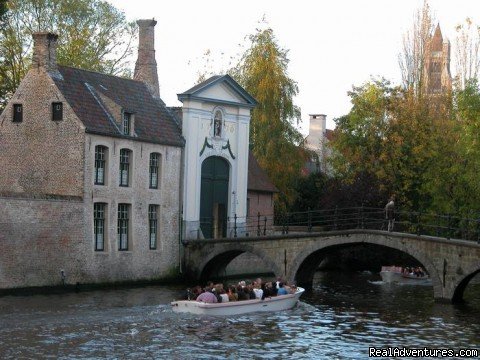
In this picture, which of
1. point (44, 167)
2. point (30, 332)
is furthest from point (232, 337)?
point (44, 167)

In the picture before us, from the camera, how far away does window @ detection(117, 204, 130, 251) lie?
38.5 metres

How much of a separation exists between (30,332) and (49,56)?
1472cm

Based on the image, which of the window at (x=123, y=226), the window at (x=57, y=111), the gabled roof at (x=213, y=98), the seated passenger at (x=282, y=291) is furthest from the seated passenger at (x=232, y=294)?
the gabled roof at (x=213, y=98)

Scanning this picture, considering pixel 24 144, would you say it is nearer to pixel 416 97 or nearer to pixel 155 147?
pixel 155 147

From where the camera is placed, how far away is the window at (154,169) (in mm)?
40219

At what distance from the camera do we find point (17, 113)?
3838cm

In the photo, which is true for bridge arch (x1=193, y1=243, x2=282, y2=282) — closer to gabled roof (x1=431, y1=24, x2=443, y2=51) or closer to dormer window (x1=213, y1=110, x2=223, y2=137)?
dormer window (x1=213, y1=110, x2=223, y2=137)

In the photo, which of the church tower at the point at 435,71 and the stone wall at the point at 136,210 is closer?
the stone wall at the point at 136,210

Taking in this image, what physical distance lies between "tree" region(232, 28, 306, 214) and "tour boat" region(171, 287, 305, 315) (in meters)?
19.3

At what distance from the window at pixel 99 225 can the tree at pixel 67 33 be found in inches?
479

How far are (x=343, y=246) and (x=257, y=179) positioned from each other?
1134 centimetres

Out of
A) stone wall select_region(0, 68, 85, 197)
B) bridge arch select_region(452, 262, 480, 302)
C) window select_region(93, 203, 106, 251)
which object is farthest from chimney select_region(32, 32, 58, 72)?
bridge arch select_region(452, 262, 480, 302)

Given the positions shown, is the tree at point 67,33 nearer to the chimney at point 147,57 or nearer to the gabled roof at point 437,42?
the chimney at point 147,57

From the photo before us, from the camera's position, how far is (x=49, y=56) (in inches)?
1483
